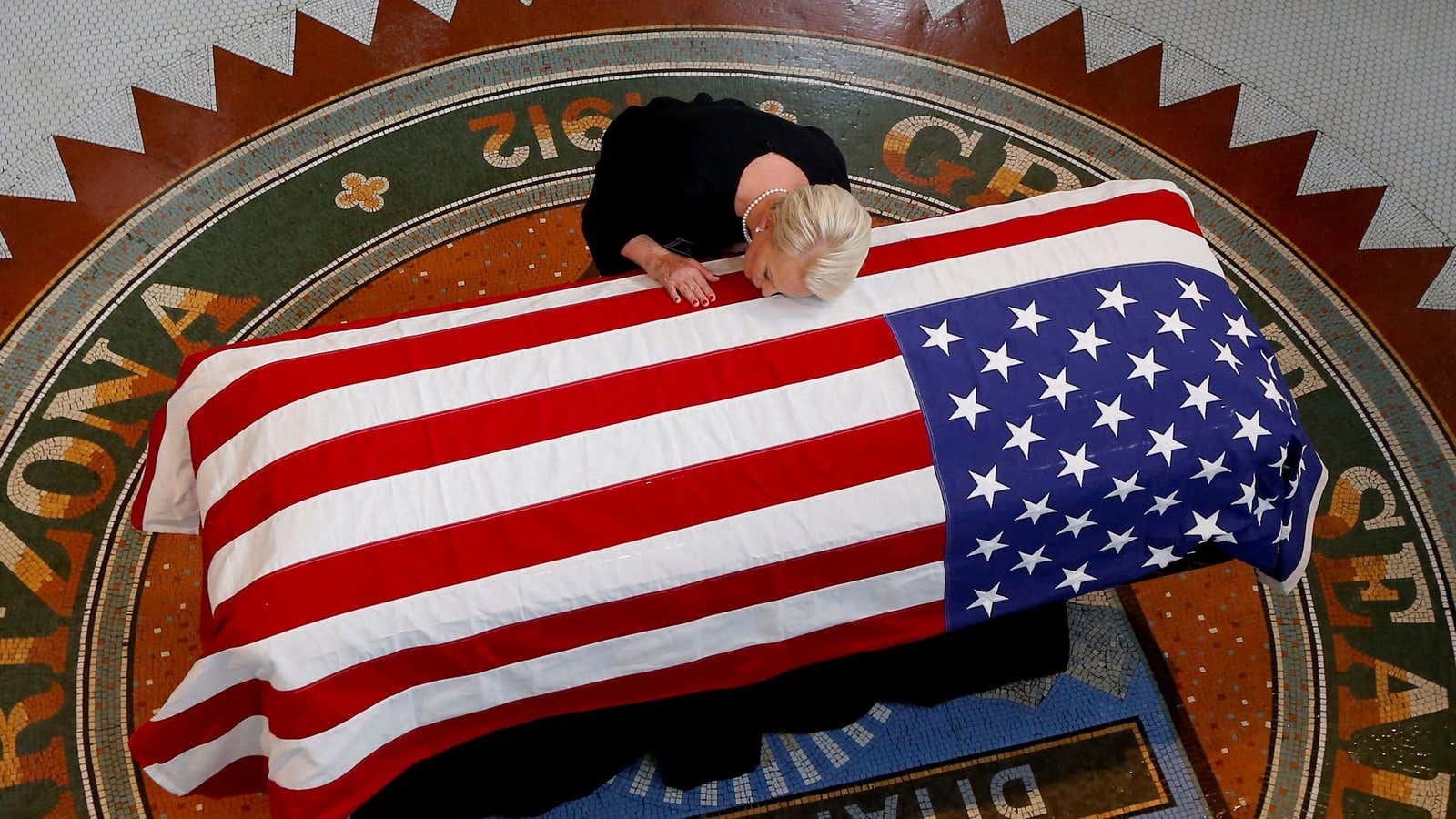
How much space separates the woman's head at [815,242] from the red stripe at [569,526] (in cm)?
38

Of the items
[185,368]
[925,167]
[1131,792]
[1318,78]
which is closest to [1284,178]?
[1318,78]

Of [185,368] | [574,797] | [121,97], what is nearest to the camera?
[185,368]

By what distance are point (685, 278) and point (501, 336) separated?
50 centimetres

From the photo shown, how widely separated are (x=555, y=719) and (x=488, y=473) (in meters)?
0.80

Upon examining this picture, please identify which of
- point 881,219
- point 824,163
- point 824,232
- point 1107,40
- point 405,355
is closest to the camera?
point 824,232

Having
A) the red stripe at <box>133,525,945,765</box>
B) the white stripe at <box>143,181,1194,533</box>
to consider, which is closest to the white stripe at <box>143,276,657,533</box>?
the white stripe at <box>143,181,1194,533</box>

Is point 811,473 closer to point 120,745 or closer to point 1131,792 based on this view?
point 1131,792

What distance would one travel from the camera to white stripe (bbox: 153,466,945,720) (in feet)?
7.72

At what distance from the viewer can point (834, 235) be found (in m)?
2.59

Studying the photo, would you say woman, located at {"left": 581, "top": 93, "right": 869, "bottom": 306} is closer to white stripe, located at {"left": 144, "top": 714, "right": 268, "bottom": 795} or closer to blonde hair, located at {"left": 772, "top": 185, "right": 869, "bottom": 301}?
blonde hair, located at {"left": 772, "top": 185, "right": 869, "bottom": 301}

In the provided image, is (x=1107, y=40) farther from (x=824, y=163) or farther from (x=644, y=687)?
(x=644, y=687)

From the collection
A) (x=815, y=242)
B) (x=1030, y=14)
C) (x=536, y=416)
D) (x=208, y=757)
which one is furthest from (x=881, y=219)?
(x=208, y=757)

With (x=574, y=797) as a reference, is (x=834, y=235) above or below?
above

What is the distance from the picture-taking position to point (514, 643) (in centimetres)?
250
